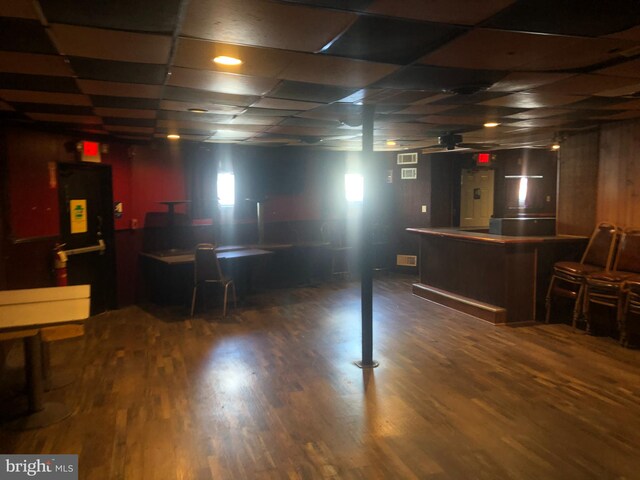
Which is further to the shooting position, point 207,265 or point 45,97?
point 207,265

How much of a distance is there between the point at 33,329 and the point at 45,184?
2.89 m

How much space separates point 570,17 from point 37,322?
351 centimetres

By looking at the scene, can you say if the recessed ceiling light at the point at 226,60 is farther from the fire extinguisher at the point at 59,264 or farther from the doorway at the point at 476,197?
the doorway at the point at 476,197

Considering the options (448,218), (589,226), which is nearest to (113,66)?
(589,226)

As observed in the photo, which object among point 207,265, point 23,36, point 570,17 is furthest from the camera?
point 207,265

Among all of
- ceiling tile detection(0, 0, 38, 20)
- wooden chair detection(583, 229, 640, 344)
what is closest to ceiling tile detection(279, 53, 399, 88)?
ceiling tile detection(0, 0, 38, 20)

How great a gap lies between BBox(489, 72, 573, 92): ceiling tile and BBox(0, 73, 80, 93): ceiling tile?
3101 mm

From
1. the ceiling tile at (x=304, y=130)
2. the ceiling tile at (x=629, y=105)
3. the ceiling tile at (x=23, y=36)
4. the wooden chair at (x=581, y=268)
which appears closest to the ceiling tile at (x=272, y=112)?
the ceiling tile at (x=304, y=130)

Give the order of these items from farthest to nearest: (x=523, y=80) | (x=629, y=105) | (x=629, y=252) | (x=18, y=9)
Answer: (x=629, y=252) < (x=629, y=105) < (x=523, y=80) < (x=18, y=9)

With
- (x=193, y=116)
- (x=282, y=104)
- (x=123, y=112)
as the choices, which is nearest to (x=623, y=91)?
(x=282, y=104)

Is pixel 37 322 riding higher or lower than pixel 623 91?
lower

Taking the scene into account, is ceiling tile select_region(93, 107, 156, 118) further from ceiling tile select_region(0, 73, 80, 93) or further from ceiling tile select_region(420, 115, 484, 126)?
ceiling tile select_region(420, 115, 484, 126)

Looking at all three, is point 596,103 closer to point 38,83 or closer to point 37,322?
point 38,83

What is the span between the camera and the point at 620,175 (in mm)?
5211
